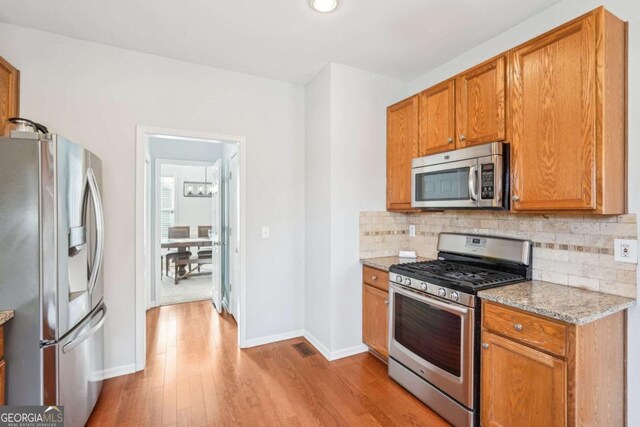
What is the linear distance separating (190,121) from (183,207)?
562cm

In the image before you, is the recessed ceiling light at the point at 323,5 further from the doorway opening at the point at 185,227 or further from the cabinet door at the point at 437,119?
the doorway opening at the point at 185,227

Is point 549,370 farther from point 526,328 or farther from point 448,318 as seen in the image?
point 448,318

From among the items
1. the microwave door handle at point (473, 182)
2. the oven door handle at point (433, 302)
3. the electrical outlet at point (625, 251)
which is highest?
the microwave door handle at point (473, 182)

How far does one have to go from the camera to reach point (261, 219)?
313cm

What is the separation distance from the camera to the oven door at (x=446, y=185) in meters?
2.17

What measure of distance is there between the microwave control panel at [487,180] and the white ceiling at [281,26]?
40.6 inches

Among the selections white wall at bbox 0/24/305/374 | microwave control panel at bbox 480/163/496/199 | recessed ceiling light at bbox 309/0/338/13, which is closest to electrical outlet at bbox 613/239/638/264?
microwave control panel at bbox 480/163/496/199

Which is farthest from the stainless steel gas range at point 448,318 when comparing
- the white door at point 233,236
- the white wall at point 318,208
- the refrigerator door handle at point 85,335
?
the refrigerator door handle at point 85,335

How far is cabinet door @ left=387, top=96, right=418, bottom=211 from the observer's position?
2.75 metres

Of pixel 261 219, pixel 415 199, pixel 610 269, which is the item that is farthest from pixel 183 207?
pixel 610 269

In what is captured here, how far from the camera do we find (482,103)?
2170 millimetres

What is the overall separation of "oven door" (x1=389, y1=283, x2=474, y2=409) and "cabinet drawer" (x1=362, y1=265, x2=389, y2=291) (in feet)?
0.53

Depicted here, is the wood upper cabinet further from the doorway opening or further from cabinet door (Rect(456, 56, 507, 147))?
the doorway opening

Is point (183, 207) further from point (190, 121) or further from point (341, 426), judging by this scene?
point (341, 426)
